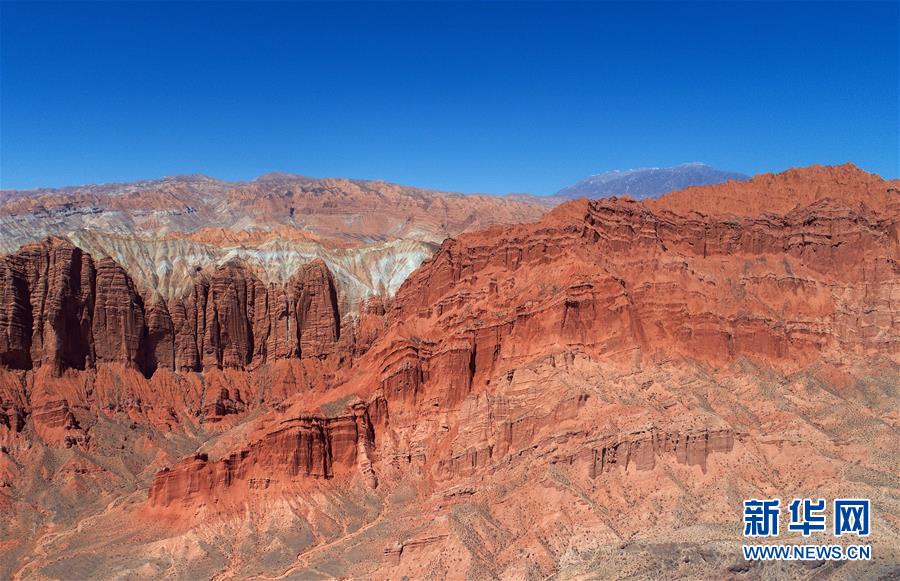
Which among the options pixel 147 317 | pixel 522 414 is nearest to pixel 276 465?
pixel 522 414

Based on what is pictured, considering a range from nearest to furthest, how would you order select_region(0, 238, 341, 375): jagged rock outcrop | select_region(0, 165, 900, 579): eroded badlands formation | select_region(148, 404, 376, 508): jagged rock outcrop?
1. select_region(0, 165, 900, 579): eroded badlands formation
2. select_region(148, 404, 376, 508): jagged rock outcrop
3. select_region(0, 238, 341, 375): jagged rock outcrop

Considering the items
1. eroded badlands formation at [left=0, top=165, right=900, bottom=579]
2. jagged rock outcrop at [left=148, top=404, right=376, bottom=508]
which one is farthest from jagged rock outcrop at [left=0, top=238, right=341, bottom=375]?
→ jagged rock outcrop at [left=148, top=404, right=376, bottom=508]

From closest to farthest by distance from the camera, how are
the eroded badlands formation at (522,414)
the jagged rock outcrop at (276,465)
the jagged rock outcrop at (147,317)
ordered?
the eroded badlands formation at (522,414) < the jagged rock outcrop at (276,465) < the jagged rock outcrop at (147,317)

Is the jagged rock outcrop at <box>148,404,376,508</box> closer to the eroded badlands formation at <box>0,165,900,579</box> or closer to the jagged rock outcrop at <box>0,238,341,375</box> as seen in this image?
the eroded badlands formation at <box>0,165,900,579</box>

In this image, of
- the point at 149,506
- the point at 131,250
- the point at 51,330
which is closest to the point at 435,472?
the point at 149,506

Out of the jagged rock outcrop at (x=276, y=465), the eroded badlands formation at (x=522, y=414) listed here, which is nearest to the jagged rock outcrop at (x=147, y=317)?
the eroded badlands formation at (x=522, y=414)

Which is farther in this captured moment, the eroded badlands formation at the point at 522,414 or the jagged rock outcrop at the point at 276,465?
the jagged rock outcrop at the point at 276,465

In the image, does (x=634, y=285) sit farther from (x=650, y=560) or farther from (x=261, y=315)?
(x=261, y=315)

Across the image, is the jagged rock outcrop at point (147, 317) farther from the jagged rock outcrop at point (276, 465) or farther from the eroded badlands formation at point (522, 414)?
the jagged rock outcrop at point (276, 465)
